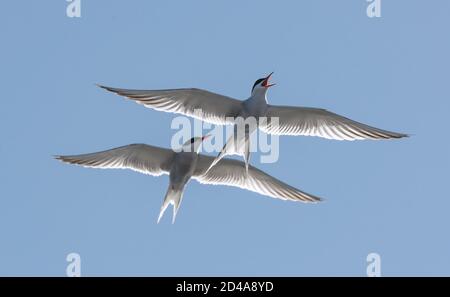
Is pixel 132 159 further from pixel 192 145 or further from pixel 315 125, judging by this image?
pixel 315 125

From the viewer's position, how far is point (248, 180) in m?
13.0

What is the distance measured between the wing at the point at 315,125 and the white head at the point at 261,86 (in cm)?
27

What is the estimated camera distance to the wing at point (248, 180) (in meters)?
12.8

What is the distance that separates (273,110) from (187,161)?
1385 mm

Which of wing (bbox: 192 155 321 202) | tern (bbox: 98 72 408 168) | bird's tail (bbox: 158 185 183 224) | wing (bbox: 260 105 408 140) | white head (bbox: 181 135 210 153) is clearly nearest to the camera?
tern (bbox: 98 72 408 168)

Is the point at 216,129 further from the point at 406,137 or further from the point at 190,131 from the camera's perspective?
the point at 406,137

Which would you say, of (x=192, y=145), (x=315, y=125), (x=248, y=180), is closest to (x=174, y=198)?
(x=192, y=145)

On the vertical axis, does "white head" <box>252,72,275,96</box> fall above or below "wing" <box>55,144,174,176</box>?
above

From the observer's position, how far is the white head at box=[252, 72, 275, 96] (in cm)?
1155

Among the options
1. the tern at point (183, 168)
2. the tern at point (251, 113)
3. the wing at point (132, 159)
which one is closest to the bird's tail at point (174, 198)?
the tern at point (183, 168)

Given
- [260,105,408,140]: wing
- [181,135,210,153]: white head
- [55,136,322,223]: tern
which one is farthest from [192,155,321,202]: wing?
[260,105,408,140]: wing

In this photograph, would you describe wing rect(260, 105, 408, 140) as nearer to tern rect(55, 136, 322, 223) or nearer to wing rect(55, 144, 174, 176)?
tern rect(55, 136, 322, 223)

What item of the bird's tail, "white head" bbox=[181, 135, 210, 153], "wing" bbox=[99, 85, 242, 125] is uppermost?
"wing" bbox=[99, 85, 242, 125]

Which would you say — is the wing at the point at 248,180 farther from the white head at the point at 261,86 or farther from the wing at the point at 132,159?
the white head at the point at 261,86
